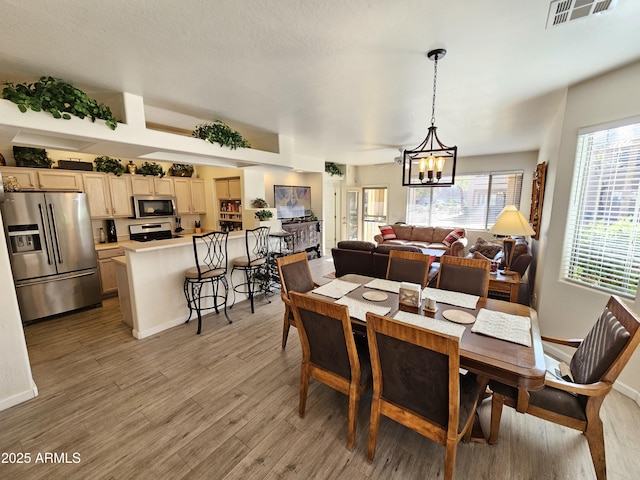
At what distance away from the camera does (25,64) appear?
2.04m

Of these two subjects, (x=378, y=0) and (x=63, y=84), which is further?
(x=63, y=84)

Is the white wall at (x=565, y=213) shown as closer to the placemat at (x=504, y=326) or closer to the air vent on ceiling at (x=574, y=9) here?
the air vent on ceiling at (x=574, y=9)

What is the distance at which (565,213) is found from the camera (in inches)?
106

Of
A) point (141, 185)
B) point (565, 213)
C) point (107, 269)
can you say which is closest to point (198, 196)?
point (141, 185)

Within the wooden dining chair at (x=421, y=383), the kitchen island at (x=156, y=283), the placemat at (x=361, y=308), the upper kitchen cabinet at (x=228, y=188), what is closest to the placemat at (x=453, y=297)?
the placemat at (x=361, y=308)

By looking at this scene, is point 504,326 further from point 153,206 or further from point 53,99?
point 153,206

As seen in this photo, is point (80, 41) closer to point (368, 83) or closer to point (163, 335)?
point (368, 83)

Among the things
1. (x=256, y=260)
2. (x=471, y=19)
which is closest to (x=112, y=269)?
(x=256, y=260)

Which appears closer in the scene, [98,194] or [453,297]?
[453,297]

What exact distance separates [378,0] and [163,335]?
12.3ft

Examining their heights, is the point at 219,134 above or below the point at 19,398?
above

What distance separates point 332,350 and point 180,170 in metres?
5.39

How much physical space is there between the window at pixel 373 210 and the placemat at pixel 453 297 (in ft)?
20.1

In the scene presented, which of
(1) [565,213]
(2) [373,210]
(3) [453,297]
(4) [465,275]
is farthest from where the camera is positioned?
(2) [373,210]
